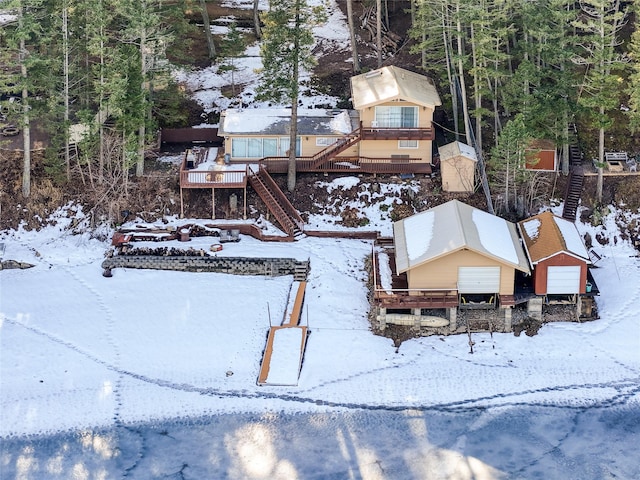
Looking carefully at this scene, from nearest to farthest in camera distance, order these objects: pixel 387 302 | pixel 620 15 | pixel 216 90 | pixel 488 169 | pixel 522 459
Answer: pixel 522 459 < pixel 387 302 < pixel 620 15 < pixel 488 169 < pixel 216 90

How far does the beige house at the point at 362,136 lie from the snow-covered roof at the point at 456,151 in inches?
35.0

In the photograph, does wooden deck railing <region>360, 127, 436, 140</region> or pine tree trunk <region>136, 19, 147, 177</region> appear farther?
wooden deck railing <region>360, 127, 436, 140</region>

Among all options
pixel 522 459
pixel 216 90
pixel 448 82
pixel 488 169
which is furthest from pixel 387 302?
pixel 216 90

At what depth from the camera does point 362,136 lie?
1848 inches

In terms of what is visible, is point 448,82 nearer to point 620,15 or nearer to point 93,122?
point 620,15

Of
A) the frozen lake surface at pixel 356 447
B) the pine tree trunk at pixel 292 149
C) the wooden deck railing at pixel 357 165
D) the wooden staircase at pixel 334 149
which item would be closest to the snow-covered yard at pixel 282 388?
the frozen lake surface at pixel 356 447

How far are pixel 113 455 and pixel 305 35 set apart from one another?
21.9 metres

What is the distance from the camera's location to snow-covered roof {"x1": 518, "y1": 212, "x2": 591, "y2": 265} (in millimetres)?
39875

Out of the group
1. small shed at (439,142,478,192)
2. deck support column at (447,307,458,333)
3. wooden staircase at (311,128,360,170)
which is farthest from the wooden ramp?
small shed at (439,142,478,192)

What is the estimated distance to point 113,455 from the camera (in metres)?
33.2

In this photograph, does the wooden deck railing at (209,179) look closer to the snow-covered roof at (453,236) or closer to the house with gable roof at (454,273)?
the snow-covered roof at (453,236)

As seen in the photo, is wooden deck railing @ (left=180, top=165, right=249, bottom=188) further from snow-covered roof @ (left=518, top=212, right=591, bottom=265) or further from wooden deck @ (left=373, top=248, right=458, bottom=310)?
snow-covered roof @ (left=518, top=212, right=591, bottom=265)

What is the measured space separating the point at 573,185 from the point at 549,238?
22.6 feet

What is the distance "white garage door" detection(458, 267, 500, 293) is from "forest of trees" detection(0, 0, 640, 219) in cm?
705
